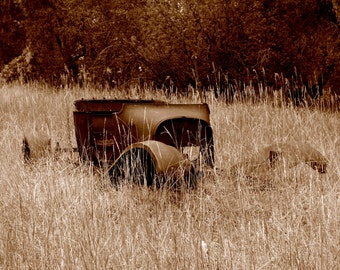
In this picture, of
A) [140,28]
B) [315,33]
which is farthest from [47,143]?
[315,33]

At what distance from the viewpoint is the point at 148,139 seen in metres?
3.91

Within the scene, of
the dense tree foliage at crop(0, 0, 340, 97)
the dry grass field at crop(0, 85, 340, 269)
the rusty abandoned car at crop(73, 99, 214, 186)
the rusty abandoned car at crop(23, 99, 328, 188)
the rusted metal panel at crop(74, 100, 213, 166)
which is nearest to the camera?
the dry grass field at crop(0, 85, 340, 269)

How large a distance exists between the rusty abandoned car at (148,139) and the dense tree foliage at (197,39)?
5088mm

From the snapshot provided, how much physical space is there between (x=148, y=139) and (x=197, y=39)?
6.87 meters

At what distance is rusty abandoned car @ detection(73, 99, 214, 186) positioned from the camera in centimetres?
344

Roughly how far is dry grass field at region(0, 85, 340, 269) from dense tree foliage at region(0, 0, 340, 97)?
5502mm

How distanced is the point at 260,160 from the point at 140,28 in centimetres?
772

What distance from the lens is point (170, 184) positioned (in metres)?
3.56

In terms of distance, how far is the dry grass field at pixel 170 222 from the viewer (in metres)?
2.47

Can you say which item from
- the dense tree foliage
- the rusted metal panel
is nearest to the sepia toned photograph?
the rusted metal panel

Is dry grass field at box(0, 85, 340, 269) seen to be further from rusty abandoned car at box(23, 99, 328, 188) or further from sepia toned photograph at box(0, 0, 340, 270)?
rusty abandoned car at box(23, 99, 328, 188)

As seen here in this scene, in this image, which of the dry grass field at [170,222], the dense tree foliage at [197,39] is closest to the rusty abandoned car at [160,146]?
the dry grass field at [170,222]

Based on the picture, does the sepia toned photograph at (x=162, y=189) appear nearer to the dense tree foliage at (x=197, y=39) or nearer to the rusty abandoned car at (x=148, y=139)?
the rusty abandoned car at (x=148, y=139)

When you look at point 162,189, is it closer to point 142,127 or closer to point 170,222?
point 142,127
